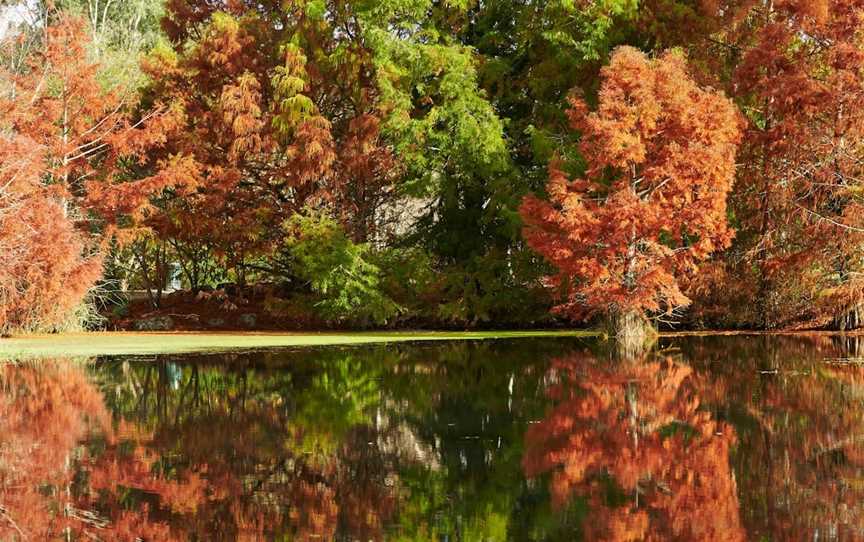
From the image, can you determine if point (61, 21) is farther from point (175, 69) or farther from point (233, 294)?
point (233, 294)

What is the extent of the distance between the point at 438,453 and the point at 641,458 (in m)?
1.83

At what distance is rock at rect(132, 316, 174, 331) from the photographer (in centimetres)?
3092

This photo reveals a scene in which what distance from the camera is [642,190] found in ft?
77.4

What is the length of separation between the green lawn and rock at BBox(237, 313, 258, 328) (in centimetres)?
310

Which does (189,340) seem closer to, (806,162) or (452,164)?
(452,164)

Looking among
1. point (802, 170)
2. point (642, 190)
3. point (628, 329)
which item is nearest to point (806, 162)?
point (802, 170)

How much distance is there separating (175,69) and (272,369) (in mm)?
15352

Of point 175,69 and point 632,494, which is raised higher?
point 175,69

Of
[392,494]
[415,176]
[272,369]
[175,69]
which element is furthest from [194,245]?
[392,494]

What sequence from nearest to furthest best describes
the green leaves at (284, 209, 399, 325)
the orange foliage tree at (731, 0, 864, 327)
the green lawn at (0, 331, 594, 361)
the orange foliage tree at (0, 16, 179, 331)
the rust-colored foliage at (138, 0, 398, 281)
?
the green lawn at (0, 331, 594, 361), the orange foliage tree at (0, 16, 179, 331), the orange foliage tree at (731, 0, 864, 327), the green leaves at (284, 209, 399, 325), the rust-colored foliage at (138, 0, 398, 281)

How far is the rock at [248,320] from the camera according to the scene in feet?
104

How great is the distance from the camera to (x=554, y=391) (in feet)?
48.2

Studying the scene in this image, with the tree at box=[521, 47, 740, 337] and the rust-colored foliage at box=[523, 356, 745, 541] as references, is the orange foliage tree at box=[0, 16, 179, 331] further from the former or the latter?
the rust-colored foliage at box=[523, 356, 745, 541]

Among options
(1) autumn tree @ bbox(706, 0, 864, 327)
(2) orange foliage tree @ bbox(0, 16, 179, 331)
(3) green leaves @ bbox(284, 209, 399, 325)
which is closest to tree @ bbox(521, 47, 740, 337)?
(1) autumn tree @ bbox(706, 0, 864, 327)
